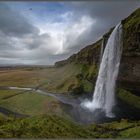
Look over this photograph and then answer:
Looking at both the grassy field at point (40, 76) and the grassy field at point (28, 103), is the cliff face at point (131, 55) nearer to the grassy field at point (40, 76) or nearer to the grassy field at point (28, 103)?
the grassy field at point (40, 76)

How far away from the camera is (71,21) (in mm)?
4809

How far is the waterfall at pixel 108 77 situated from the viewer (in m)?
4.79

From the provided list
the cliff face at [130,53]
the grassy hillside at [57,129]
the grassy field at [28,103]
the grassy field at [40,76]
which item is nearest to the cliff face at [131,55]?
the cliff face at [130,53]

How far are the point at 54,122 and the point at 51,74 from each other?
2.28 feet

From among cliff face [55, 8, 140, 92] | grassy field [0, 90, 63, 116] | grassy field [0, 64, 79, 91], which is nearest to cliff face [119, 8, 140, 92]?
cliff face [55, 8, 140, 92]

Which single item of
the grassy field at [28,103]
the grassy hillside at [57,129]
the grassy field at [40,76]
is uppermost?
the grassy field at [40,76]

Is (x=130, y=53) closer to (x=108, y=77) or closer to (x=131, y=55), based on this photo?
(x=131, y=55)

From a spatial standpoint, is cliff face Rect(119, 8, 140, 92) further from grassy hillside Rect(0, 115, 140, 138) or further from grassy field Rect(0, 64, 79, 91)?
grassy field Rect(0, 64, 79, 91)

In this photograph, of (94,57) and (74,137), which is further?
(94,57)

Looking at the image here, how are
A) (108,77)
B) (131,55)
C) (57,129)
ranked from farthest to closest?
(108,77) → (131,55) → (57,129)

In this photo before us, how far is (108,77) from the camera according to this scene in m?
4.84

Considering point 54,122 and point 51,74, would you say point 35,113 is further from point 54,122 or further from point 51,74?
point 51,74

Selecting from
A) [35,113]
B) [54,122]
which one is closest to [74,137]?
[54,122]

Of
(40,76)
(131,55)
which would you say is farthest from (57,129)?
(131,55)
